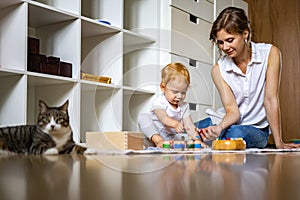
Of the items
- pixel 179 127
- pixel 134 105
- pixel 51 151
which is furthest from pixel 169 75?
pixel 134 105

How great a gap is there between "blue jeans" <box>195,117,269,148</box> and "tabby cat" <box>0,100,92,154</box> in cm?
92

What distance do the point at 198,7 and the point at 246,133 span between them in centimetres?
112

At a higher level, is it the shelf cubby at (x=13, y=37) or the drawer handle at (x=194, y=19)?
the drawer handle at (x=194, y=19)

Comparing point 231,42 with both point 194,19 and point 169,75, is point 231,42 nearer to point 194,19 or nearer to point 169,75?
point 169,75

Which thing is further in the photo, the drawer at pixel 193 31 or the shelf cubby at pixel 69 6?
the drawer at pixel 193 31

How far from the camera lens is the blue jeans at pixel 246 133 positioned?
2.08 meters

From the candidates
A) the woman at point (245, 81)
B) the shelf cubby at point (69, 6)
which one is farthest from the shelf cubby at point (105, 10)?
the woman at point (245, 81)

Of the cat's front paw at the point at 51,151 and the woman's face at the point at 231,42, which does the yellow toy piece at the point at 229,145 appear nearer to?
the woman's face at the point at 231,42

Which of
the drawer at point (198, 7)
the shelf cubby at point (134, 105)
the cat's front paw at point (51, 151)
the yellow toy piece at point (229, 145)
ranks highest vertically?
the drawer at point (198, 7)

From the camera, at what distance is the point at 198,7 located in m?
2.89

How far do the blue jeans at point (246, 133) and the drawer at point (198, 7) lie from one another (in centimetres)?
87

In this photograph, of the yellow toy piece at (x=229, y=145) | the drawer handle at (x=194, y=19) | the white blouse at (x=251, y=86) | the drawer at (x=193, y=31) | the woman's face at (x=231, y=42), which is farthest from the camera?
the drawer handle at (x=194, y=19)

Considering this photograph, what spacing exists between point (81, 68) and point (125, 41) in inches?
15.4

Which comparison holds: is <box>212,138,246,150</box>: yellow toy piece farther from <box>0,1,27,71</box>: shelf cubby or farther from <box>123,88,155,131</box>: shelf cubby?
<box>0,1,27,71</box>: shelf cubby
